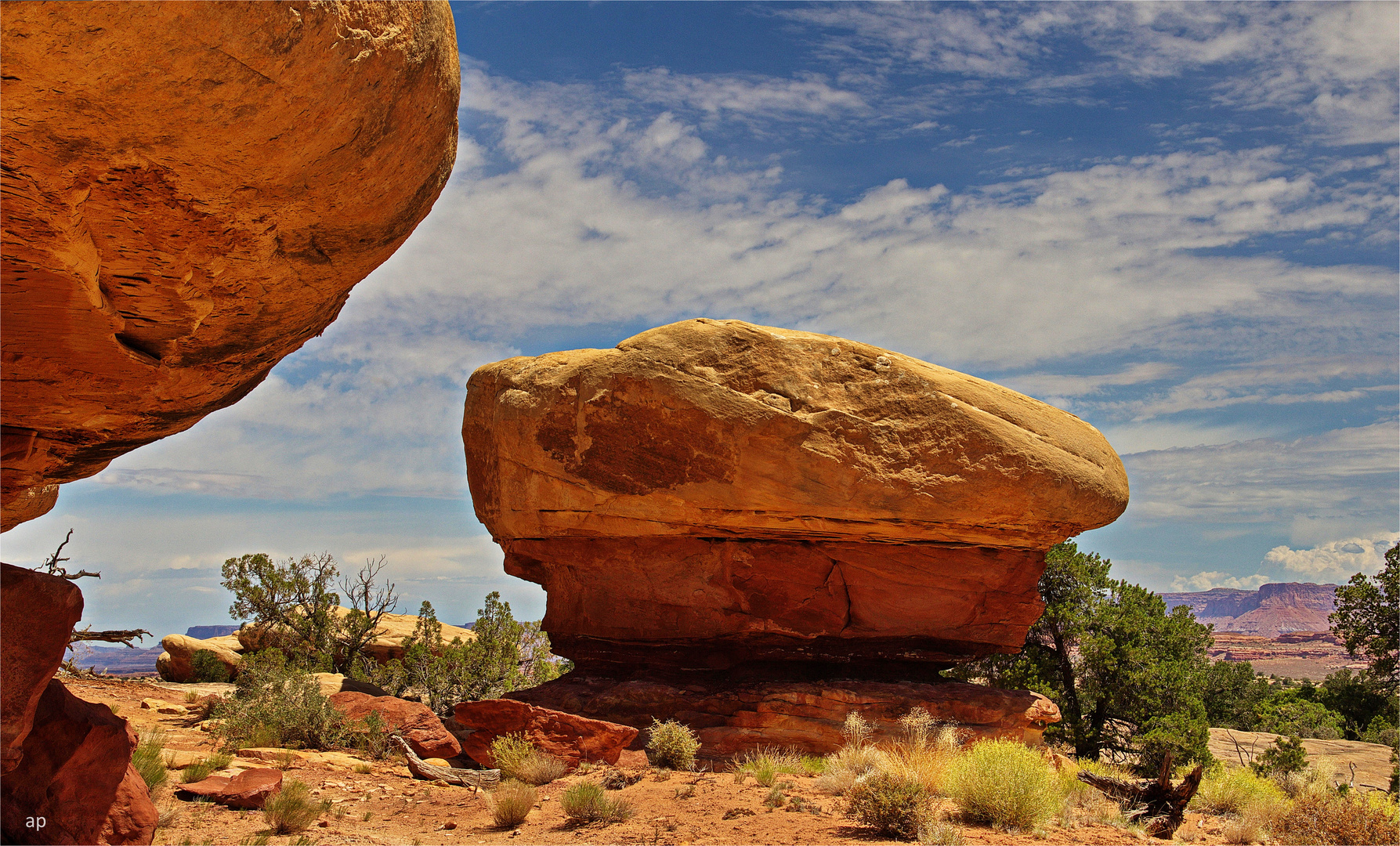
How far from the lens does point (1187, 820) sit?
8930mm

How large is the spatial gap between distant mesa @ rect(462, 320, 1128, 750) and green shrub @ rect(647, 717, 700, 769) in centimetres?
127

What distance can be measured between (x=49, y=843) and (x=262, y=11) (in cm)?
515

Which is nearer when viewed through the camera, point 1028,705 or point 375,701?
point 375,701

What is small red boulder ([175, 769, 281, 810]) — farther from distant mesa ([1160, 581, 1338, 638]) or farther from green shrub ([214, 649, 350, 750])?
distant mesa ([1160, 581, 1338, 638])

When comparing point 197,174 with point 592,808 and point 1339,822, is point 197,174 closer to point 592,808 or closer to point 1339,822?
point 592,808

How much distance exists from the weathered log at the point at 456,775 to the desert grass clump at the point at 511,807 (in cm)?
143

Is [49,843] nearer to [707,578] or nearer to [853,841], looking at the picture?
[853,841]

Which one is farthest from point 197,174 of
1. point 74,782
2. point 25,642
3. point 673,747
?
point 673,747

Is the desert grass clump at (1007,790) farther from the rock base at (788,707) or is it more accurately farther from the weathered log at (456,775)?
the weathered log at (456,775)

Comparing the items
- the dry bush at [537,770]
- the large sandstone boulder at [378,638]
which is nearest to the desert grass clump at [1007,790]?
the dry bush at [537,770]

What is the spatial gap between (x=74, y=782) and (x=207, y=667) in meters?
19.0

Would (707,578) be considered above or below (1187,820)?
above

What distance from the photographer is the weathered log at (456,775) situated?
10031 millimetres

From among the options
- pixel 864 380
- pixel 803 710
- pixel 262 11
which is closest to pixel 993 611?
pixel 803 710
